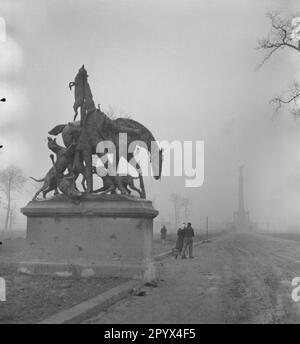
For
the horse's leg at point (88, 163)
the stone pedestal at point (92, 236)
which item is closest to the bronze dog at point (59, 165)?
the horse's leg at point (88, 163)

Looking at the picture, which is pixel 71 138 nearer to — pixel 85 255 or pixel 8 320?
pixel 85 255

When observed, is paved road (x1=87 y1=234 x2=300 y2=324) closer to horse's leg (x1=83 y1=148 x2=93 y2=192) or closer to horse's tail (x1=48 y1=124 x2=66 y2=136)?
horse's leg (x1=83 y1=148 x2=93 y2=192)

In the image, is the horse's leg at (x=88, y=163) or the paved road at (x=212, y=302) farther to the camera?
the horse's leg at (x=88, y=163)

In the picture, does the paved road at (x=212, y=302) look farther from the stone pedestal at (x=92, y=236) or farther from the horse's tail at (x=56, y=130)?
the horse's tail at (x=56, y=130)

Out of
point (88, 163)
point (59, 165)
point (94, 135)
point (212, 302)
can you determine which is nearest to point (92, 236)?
point (88, 163)

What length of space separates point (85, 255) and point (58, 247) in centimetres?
83

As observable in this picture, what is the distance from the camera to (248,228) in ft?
437

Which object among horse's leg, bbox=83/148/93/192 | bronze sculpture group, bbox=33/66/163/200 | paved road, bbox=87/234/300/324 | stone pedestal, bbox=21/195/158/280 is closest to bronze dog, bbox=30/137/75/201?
bronze sculpture group, bbox=33/66/163/200

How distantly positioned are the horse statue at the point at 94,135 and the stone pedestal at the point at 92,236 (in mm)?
817

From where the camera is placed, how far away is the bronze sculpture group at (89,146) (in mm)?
14500

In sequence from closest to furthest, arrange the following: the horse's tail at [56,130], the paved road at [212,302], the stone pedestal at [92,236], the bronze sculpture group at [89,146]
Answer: the paved road at [212,302] < the stone pedestal at [92,236] < the bronze sculpture group at [89,146] < the horse's tail at [56,130]

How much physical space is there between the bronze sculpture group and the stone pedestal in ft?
2.13

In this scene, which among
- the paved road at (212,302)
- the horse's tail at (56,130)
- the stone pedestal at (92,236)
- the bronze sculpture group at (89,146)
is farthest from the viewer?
Answer: the horse's tail at (56,130)

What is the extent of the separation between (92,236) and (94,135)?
3.00 metres
